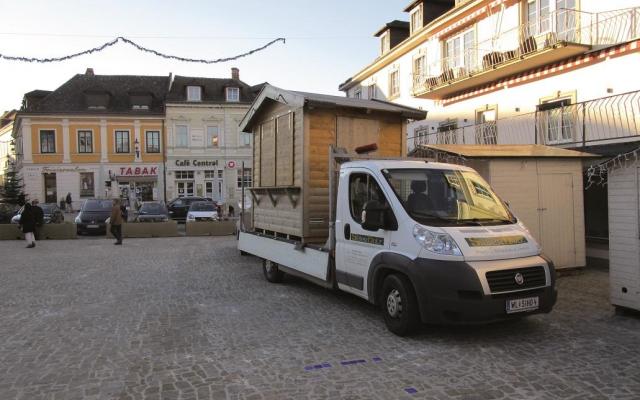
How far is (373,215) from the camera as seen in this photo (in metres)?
6.35

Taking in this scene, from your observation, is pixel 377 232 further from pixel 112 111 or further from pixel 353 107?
pixel 112 111

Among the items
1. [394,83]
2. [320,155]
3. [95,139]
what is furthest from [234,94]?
[320,155]

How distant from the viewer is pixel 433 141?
22562mm

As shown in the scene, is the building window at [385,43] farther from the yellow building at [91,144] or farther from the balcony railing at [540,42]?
the yellow building at [91,144]

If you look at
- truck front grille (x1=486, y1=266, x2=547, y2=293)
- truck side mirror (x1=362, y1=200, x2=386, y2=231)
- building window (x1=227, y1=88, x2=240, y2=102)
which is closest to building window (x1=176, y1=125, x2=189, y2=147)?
building window (x1=227, y1=88, x2=240, y2=102)

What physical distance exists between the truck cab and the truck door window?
0.5 inches

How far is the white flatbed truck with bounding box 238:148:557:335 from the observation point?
18.4 ft

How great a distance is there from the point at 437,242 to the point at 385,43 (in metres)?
24.2

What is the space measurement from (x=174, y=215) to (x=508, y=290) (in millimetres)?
24836

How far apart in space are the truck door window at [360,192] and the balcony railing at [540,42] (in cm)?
1015

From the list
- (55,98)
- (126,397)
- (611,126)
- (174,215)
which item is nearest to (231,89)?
(55,98)

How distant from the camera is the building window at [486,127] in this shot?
17.9m

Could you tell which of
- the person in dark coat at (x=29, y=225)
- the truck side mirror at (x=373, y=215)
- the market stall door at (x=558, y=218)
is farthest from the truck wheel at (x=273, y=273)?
the person in dark coat at (x=29, y=225)

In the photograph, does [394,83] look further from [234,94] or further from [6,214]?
[234,94]
